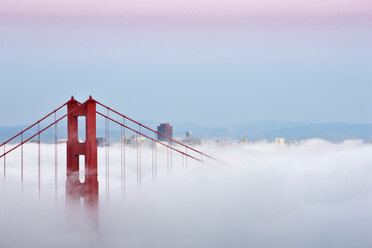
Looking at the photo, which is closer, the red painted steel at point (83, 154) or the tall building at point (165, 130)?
the red painted steel at point (83, 154)

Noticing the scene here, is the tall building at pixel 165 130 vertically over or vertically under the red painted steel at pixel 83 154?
over

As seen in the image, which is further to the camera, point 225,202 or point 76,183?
point 225,202

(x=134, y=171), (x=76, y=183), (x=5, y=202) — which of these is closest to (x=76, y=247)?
(x=76, y=183)

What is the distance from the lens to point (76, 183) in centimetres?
1067

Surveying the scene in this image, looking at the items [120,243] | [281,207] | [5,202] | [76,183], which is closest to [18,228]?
[5,202]

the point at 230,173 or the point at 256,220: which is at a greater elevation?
the point at 230,173

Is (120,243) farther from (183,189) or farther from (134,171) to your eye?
(134,171)

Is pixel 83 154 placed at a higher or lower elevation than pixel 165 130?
lower

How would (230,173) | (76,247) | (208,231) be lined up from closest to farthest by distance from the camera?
(76,247)
(230,173)
(208,231)

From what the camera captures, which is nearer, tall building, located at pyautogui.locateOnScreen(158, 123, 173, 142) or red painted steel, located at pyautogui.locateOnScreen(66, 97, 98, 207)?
red painted steel, located at pyautogui.locateOnScreen(66, 97, 98, 207)

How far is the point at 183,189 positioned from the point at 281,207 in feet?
11.5

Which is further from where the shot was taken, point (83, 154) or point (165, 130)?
point (165, 130)

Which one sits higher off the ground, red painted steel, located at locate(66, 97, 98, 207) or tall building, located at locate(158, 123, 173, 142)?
tall building, located at locate(158, 123, 173, 142)

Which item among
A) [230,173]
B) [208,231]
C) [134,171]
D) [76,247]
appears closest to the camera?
[76,247]
